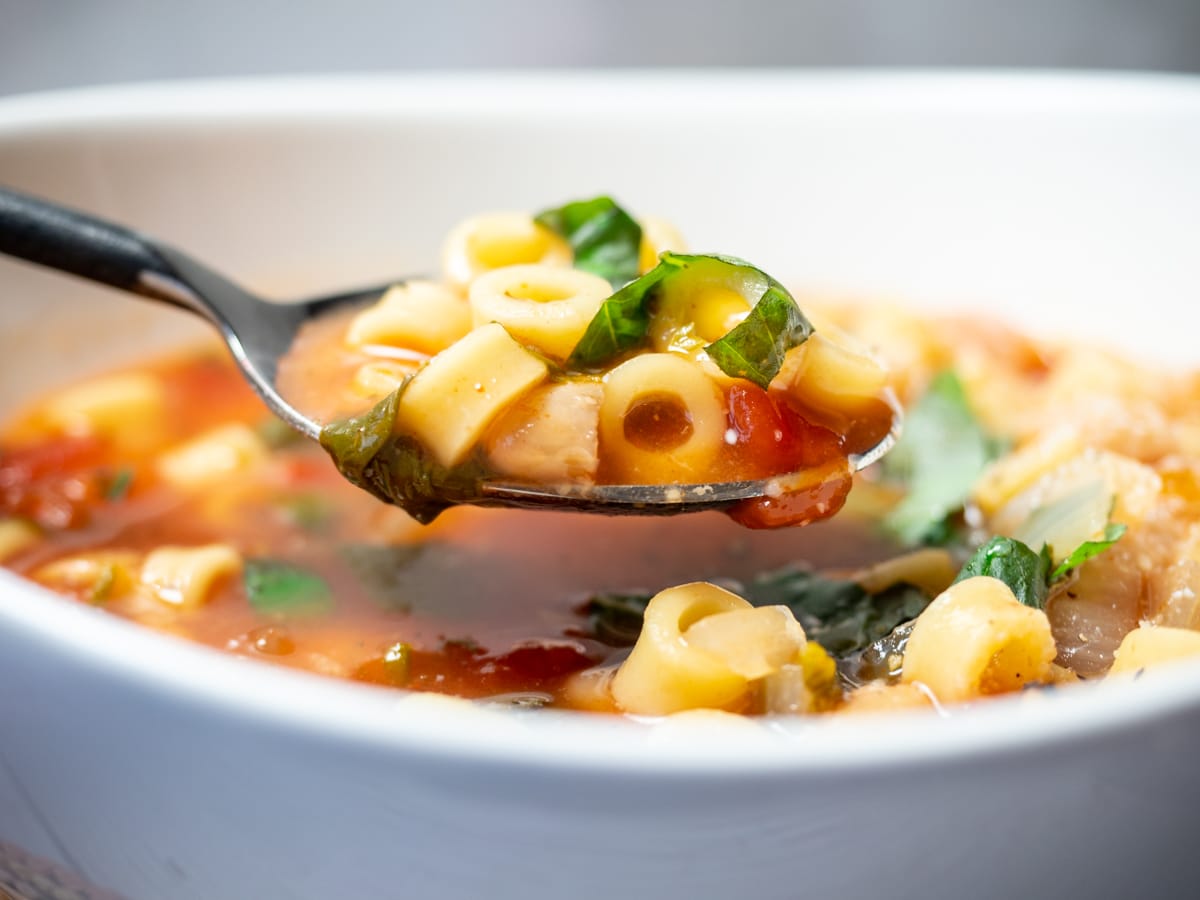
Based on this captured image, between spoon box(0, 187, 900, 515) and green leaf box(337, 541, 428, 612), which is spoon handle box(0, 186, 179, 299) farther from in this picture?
green leaf box(337, 541, 428, 612)

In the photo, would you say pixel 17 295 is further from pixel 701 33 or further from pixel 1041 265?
pixel 701 33

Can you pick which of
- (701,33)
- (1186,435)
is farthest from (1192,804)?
(701,33)

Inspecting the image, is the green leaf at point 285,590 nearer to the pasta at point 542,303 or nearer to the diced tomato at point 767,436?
the pasta at point 542,303

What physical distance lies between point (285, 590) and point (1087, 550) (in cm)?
113

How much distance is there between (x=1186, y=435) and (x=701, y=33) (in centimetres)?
303

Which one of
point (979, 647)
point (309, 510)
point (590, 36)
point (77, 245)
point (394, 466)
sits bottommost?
point (309, 510)

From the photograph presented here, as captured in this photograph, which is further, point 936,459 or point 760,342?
point 936,459

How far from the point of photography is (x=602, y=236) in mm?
1977

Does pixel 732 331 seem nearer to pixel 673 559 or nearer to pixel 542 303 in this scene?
pixel 542 303

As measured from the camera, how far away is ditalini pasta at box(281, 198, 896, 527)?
152 centimetres

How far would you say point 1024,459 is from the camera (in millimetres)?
2041

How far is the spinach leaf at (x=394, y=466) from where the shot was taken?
4.98 ft

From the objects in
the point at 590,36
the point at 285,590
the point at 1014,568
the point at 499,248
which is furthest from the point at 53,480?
the point at 590,36

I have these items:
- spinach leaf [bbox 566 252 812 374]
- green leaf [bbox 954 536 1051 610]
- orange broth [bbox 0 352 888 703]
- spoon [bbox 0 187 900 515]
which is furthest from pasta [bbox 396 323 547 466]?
green leaf [bbox 954 536 1051 610]
